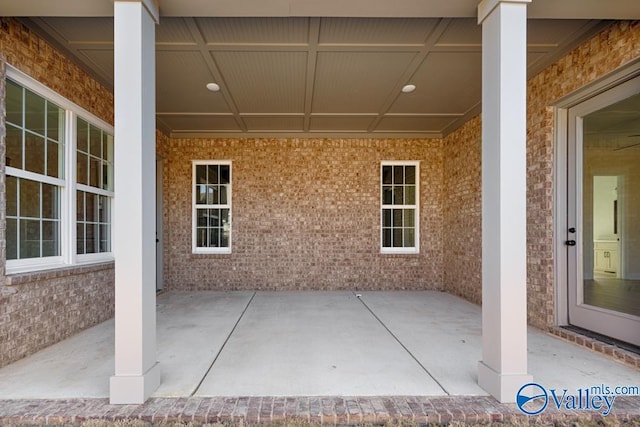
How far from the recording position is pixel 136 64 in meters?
2.43

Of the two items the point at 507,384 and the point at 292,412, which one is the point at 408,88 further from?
the point at 292,412

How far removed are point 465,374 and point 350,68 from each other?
354 cm

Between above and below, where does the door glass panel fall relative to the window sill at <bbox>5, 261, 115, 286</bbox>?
above

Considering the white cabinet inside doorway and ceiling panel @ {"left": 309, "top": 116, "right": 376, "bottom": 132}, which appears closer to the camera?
the white cabinet inside doorway

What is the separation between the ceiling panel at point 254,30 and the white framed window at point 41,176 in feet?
6.15

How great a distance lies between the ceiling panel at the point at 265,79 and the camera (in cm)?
395

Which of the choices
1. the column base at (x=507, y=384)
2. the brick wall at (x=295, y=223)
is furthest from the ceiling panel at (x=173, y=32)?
the column base at (x=507, y=384)

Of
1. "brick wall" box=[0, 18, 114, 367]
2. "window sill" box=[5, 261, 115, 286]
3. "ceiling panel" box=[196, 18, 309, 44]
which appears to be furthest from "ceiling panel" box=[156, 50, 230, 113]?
"window sill" box=[5, 261, 115, 286]

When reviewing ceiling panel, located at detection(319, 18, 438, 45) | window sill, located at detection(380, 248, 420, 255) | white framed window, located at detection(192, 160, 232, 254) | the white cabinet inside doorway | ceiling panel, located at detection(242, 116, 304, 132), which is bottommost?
window sill, located at detection(380, 248, 420, 255)

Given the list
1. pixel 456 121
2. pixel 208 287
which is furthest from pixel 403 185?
pixel 208 287

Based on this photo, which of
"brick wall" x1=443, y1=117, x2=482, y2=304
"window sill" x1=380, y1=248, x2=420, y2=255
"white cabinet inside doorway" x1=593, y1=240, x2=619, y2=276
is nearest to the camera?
"white cabinet inside doorway" x1=593, y1=240, x2=619, y2=276

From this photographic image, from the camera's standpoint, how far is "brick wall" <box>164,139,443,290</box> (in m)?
6.86

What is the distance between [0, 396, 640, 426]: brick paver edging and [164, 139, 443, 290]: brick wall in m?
4.46

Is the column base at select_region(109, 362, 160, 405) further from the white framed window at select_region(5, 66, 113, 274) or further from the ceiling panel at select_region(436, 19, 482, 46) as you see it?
the ceiling panel at select_region(436, 19, 482, 46)
